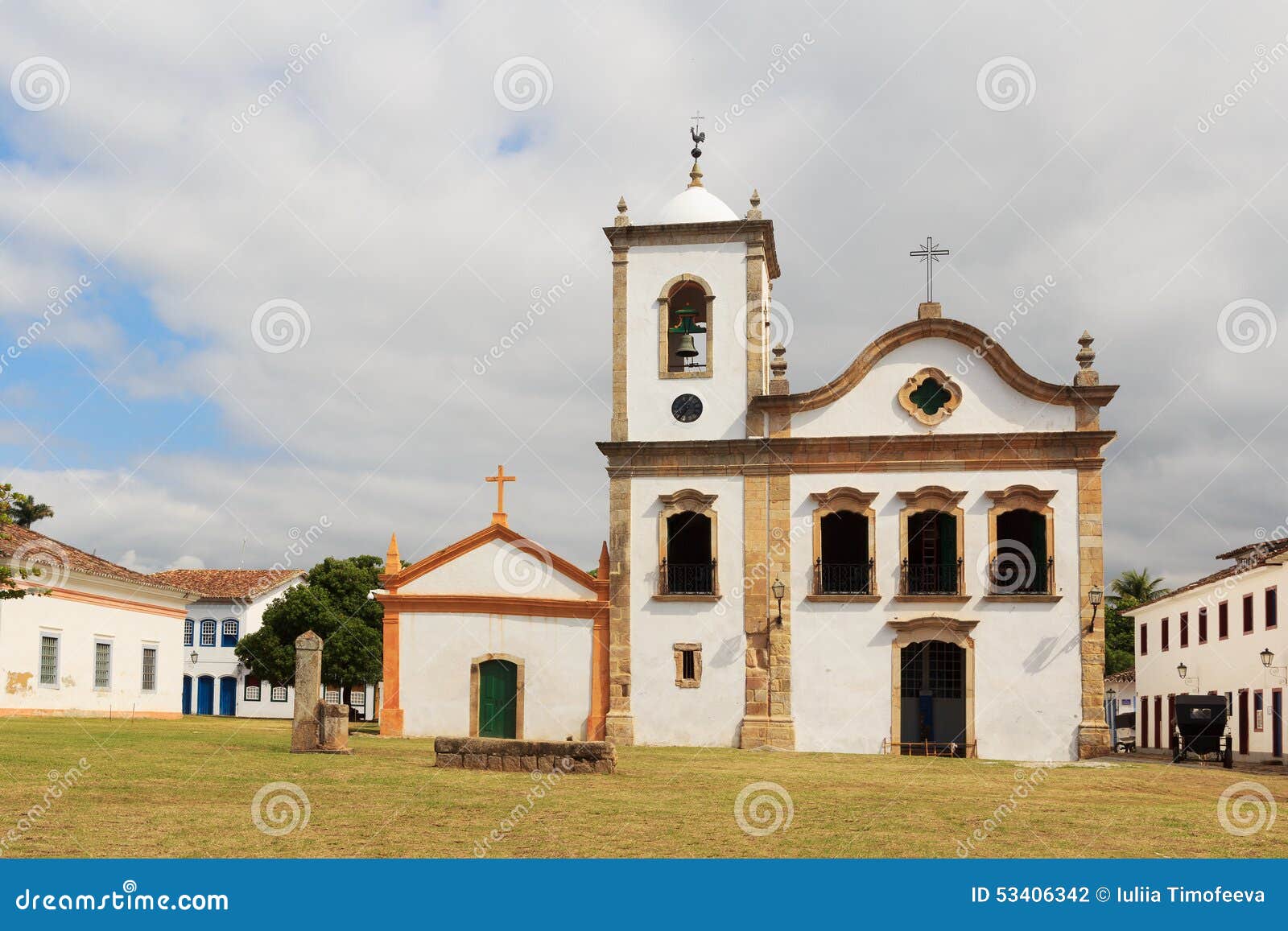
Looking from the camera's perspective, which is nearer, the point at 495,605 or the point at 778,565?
the point at 778,565

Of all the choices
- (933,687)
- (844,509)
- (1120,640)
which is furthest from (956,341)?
(1120,640)

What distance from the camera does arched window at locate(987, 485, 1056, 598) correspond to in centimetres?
2336

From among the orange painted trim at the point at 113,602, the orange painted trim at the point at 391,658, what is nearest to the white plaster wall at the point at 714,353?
the orange painted trim at the point at 391,658

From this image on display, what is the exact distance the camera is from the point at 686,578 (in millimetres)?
24641

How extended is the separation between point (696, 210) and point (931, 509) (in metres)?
7.90

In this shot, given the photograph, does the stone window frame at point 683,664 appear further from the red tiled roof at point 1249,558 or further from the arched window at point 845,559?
the red tiled roof at point 1249,558

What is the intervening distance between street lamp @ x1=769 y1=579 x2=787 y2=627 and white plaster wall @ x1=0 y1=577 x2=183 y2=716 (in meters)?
17.8

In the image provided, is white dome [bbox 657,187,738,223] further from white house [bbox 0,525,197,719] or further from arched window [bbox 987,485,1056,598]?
white house [bbox 0,525,197,719]

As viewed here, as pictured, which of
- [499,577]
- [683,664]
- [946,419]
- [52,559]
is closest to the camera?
[946,419]

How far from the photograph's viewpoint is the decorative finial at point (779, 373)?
24.6 m

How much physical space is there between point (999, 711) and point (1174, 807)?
30.6 feet

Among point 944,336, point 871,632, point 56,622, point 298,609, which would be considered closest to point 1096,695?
point 871,632

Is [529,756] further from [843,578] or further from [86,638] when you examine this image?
[86,638]

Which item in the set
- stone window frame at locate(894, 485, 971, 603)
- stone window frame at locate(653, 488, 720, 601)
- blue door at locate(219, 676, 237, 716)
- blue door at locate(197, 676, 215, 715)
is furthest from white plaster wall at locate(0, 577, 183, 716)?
stone window frame at locate(894, 485, 971, 603)
